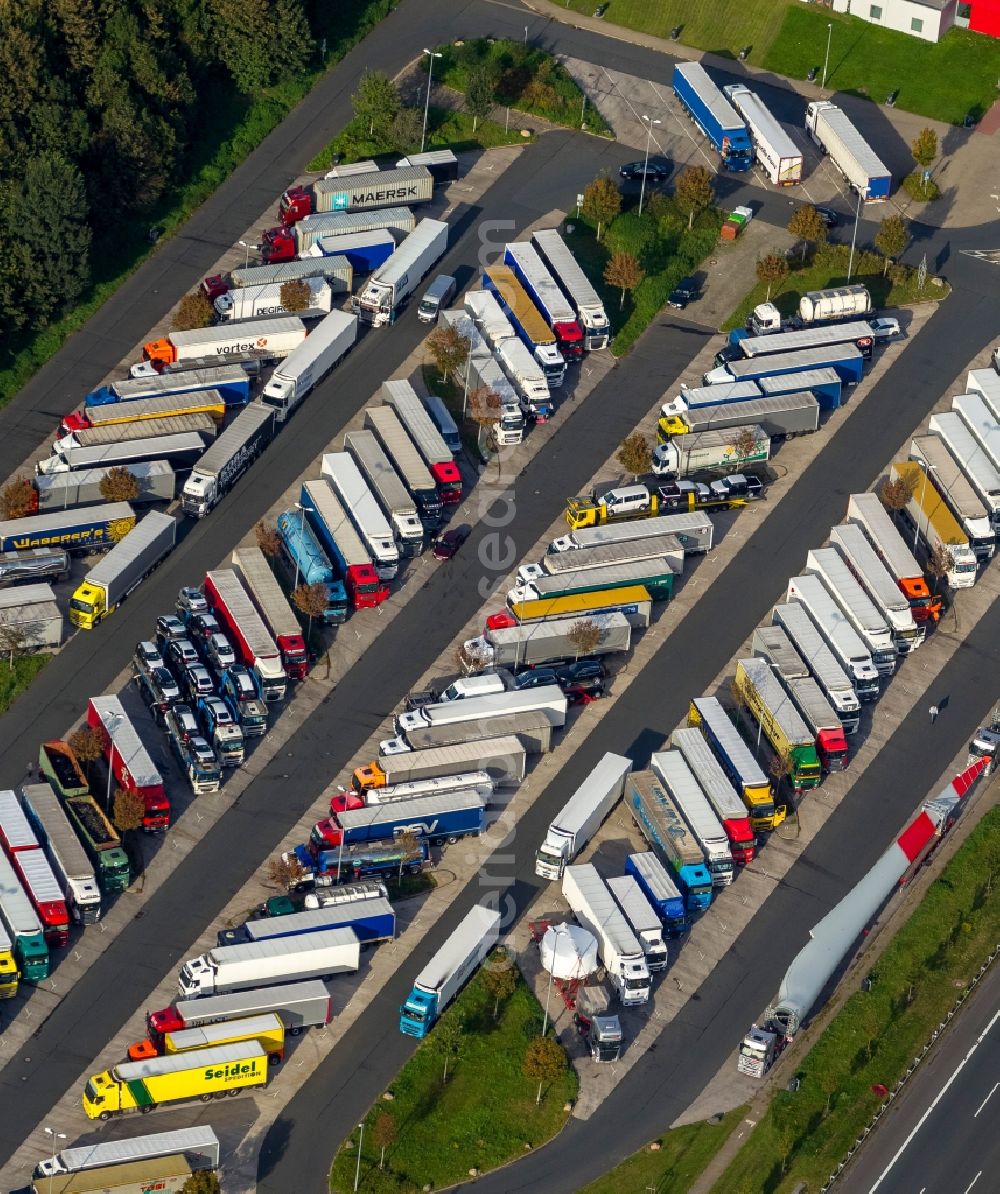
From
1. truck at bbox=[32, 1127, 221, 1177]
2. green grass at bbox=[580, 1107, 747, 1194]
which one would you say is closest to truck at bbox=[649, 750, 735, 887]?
green grass at bbox=[580, 1107, 747, 1194]

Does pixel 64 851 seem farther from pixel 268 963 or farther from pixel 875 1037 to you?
pixel 875 1037

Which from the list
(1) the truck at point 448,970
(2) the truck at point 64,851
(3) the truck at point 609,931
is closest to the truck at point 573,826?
(3) the truck at point 609,931

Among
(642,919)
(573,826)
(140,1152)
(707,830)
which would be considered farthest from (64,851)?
(707,830)

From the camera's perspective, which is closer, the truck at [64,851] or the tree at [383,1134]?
the tree at [383,1134]

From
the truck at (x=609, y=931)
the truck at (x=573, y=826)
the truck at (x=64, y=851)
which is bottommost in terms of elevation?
the truck at (x=64, y=851)

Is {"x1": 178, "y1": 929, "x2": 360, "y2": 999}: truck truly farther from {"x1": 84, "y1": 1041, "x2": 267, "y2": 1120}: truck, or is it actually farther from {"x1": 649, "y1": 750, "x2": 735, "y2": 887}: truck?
{"x1": 649, "y1": 750, "x2": 735, "y2": 887}: truck

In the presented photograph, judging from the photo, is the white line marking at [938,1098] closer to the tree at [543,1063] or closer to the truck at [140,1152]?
the tree at [543,1063]

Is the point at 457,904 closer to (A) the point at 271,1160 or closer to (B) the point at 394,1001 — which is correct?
(B) the point at 394,1001

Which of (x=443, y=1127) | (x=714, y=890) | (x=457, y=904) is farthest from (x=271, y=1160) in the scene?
(x=714, y=890)
